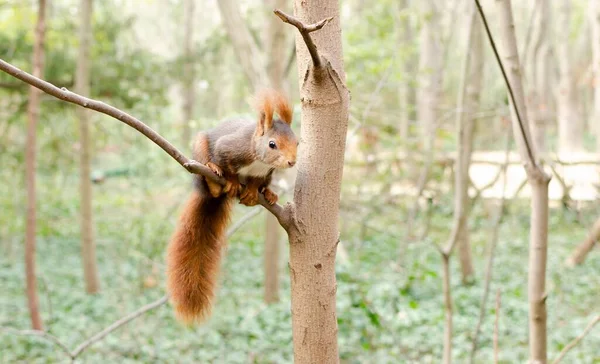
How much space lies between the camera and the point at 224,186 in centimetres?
173

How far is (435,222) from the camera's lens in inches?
353

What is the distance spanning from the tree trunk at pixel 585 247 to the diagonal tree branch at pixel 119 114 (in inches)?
210

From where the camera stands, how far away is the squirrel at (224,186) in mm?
1713

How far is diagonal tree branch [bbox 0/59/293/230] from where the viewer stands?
1.07 m

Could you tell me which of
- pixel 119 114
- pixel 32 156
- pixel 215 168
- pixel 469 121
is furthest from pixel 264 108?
pixel 32 156

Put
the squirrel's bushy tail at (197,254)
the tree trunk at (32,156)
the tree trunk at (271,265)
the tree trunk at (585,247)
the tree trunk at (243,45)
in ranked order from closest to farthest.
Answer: the squirrel's bushy tail at (197,254)
the tree trunk at (32,156)
the tree trunk at (243,45)
the tree trunk at (271,265)
the tree trunk at (585,247)

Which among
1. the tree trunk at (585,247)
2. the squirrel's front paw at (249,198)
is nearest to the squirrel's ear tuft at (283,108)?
the squirrel's front paw at (249,198)

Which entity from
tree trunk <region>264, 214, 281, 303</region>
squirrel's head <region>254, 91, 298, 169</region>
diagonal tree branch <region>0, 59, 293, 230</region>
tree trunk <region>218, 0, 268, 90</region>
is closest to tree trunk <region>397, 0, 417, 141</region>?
tree trunk <region>218, 0, 268, 90</region>

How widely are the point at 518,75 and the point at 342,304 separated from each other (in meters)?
2.12

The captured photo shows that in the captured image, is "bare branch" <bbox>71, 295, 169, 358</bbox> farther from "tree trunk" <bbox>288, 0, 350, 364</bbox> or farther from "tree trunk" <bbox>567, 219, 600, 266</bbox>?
"tree trunk" <bbox>567, 219, 600, 266</bbox>

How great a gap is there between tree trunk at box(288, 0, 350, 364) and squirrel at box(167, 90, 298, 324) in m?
0.43

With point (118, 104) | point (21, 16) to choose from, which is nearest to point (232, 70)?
point (118, 104)

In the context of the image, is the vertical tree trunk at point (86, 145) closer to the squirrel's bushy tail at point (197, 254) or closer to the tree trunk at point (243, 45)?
the tree trunk at point (243, 45)

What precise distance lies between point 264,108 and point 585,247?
545cm
